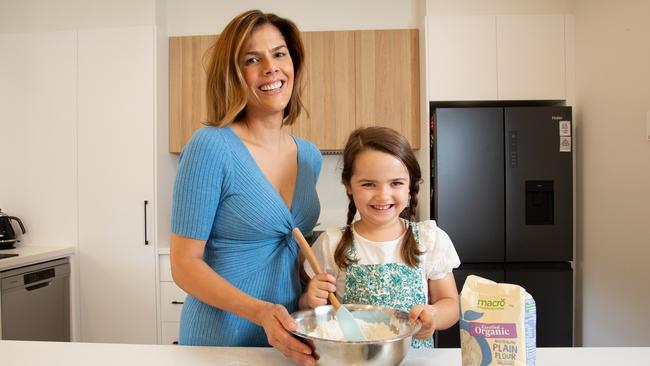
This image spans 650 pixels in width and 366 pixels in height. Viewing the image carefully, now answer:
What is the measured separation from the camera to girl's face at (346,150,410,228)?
102 cm

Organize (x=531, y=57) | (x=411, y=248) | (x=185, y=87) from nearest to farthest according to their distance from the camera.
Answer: (x=411, y=248) < (x=531, y=57) < (x=185, y=87)

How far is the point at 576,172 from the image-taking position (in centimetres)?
251

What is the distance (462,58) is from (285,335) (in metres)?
2.27

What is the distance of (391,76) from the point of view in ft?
9.03

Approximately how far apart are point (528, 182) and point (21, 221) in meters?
3.03

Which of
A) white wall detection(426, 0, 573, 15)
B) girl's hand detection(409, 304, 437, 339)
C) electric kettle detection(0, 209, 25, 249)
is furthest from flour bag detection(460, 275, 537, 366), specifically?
electric kettle detection(0, 209, 25, 249)

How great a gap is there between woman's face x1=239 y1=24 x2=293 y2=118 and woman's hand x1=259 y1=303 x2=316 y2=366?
47 cm

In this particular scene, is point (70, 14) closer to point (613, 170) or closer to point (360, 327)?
point (360, 327)

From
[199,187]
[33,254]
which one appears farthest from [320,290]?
[33,254]

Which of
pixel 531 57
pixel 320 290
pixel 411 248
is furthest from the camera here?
pixel 531 57

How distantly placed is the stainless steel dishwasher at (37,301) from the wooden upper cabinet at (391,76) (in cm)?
202

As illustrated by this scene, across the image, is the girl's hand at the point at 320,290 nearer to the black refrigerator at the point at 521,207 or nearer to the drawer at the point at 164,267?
the black refrigerator at the point at 521,207

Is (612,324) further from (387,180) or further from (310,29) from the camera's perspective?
(310,29)

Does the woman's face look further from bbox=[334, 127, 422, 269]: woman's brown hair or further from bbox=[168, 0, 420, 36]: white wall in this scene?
bbox=[168, 0, 420, 36]: white wall
